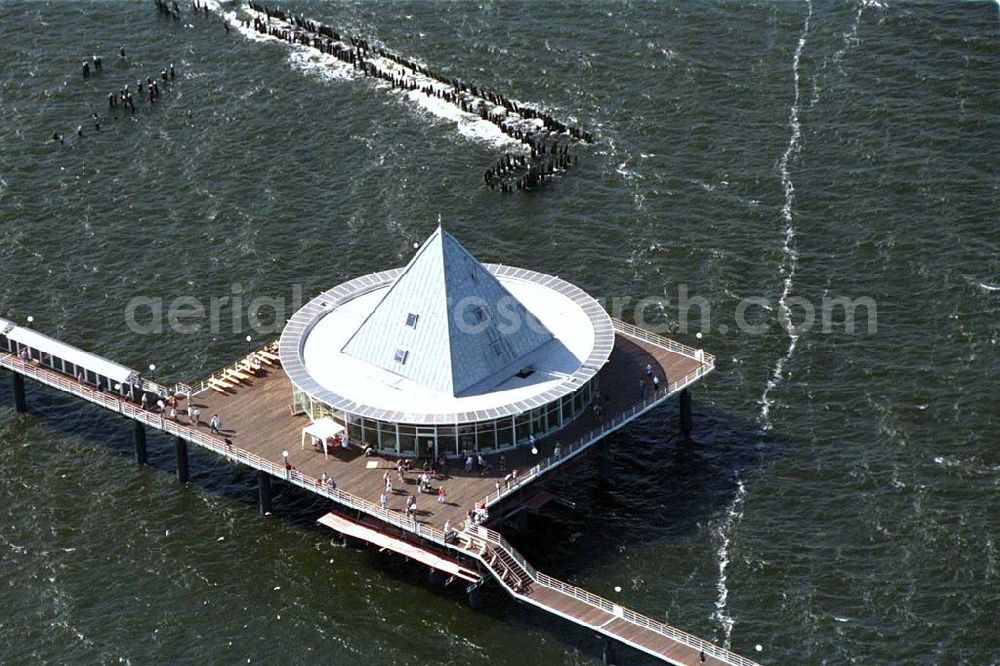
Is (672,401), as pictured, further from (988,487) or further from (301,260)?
(301,260)

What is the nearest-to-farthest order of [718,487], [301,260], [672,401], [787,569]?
[787,569], [718,487], [672,401], [301,260]

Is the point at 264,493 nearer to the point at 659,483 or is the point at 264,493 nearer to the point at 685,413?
the point at 659,483

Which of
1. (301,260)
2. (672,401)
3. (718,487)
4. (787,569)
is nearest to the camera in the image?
(787,569)

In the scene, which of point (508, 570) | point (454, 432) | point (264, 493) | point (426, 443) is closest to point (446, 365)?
point (454, 432)

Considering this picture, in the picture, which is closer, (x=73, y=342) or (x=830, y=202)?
(x=73, y=342)

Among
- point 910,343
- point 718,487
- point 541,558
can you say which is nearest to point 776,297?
point 910,343

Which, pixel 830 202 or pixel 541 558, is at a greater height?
pixel 830 202

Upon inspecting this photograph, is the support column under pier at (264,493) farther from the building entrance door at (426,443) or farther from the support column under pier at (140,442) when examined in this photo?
the building entrance door at (426,443)
